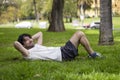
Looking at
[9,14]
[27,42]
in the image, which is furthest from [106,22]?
[9,14]

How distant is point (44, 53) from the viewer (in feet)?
30.2

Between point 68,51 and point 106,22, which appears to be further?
point 106,22

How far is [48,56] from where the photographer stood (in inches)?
364

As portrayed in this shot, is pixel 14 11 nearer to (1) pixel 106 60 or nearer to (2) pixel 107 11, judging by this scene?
(2) pixel 107 11

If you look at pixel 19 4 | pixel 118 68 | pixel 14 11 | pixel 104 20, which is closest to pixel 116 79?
pixel 118 68

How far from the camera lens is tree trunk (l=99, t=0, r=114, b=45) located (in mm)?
15031

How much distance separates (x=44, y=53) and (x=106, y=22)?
6.43 metres

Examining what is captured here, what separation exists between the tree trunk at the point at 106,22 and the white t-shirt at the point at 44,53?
6262mm

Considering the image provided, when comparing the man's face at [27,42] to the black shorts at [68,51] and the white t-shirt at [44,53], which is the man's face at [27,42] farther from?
the black shorts at [68,51]

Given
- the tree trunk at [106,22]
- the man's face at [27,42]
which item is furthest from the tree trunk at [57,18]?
the man's face at [27,42]

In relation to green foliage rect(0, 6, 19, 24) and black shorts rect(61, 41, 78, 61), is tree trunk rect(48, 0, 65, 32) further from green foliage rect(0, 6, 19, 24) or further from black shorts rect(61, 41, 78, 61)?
green foliage rect(0, 6, 19, 24)

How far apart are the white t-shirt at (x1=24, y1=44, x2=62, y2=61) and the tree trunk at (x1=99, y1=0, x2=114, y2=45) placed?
626cm

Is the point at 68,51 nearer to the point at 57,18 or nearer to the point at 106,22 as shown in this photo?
the point at 106,22

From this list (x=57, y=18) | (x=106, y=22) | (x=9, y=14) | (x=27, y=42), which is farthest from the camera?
(x=9, y=14)
